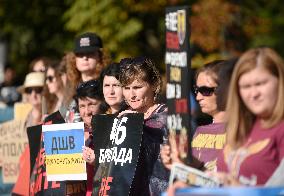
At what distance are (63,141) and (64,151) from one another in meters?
0.08

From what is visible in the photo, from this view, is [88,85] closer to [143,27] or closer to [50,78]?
[50,78]

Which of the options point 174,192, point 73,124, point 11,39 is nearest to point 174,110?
point 174,192

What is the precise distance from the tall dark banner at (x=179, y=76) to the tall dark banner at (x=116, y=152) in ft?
6.74

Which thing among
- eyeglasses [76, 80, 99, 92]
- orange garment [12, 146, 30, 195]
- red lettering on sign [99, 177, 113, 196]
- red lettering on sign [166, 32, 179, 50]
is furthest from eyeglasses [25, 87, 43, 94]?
red lettering on sign [166, 32, 179, 50]

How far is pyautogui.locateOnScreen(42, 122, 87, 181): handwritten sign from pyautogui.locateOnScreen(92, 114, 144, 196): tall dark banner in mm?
614

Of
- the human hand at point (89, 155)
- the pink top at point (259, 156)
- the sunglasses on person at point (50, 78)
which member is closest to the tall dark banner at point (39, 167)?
the human hand at point (89, 155)

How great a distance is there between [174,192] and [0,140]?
8455 millimetres

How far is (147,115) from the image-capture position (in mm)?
9781

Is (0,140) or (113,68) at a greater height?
(113,68)

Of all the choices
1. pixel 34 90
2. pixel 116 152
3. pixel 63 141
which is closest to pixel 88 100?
pixel 63 141

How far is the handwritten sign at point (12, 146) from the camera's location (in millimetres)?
14953

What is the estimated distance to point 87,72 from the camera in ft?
40.6

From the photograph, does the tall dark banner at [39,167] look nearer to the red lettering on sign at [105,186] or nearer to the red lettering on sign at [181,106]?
the red lettering on sign at [105,186]

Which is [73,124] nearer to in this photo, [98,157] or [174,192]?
[98,157]
